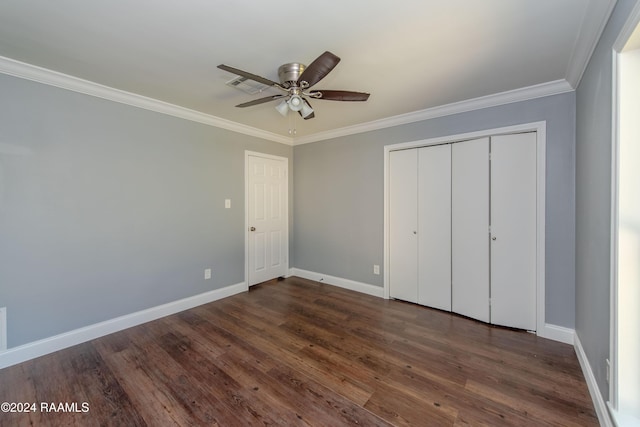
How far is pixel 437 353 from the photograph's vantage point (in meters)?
2.22

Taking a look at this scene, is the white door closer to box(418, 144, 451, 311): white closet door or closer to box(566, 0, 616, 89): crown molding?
box(418, 144, 451, 311): white closet door

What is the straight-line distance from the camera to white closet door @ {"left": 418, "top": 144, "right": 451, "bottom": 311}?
3.03 metres

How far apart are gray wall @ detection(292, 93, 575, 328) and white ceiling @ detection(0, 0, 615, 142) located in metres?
0.32

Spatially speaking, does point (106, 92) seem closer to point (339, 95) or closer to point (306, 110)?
point (306, 110)

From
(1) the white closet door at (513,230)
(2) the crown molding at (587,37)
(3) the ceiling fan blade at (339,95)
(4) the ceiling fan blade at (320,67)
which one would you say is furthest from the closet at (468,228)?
(4) the ceiling fan blade at (320,67)

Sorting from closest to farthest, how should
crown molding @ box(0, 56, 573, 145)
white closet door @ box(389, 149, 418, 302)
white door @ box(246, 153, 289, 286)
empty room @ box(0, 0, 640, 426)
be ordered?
empty room @ box(0, 0, 640, 426) → crown molding @ box(0, 56, 573, 145) → white closet door @ box(389, 149, 418, 302) → white door @ box(246, 153, 289, 286)

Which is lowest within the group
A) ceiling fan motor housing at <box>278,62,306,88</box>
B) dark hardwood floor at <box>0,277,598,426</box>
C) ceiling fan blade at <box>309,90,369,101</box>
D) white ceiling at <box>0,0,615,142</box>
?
dark hardwood floor at <box>0,277,598,426</box>

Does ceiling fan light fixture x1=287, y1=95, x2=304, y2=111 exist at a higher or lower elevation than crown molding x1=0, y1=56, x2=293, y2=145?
lower

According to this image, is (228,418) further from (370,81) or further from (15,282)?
(370,81)

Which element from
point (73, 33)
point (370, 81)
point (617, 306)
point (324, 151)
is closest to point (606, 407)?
point (617, 306)

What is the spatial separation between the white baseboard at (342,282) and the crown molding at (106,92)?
2.45m

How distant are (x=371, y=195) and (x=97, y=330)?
3.40 metres

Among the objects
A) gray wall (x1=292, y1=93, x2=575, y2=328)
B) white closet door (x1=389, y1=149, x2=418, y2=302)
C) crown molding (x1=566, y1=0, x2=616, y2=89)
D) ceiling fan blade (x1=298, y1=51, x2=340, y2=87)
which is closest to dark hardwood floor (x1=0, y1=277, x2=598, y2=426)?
white closet door (x1=389, y1=149, x2=418, y2=302)

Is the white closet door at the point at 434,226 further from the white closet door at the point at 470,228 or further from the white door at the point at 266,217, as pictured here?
the white door at the point at 266,217
